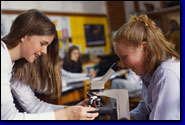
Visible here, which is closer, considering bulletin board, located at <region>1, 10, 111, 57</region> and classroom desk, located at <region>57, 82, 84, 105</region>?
classroom desk, located at <region>57, 82, 84, 105</region>

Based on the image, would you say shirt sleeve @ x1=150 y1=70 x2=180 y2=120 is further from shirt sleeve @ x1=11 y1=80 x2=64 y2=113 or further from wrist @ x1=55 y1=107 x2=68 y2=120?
shirt sleeve @ x1=11 y1=80 x2=64 y2=113

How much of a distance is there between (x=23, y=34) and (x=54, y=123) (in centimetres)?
35

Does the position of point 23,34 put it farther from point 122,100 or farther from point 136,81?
point 136,81

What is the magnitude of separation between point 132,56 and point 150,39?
93 millimetres

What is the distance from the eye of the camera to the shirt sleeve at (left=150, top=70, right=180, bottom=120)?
2.40ft

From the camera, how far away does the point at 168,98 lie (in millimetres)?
732

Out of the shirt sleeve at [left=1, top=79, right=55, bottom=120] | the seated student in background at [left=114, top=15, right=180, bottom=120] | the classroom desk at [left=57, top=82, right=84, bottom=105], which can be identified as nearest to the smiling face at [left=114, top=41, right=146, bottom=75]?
the seated student in background at [left=114, top=15, right=180, bottom=120]

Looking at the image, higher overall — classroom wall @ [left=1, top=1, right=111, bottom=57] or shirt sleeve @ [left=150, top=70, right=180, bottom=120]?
classroom wall @ [left=1, top=1, right=111, bottom=57]

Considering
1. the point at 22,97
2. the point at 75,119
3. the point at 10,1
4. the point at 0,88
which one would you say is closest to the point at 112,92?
the point at 75,119

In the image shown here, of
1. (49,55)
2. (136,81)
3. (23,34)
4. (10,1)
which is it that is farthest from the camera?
(10,1)

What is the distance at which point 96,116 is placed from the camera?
31.5 inches

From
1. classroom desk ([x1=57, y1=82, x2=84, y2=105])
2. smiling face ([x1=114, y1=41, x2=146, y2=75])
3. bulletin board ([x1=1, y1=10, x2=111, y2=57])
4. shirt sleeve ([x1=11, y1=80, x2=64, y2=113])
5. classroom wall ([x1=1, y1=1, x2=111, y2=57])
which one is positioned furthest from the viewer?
bulletin board ([x1=1, y1=10, x2=111, y2=57])

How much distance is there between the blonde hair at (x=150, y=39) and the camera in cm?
80

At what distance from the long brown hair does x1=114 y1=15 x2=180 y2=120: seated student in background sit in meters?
0.30
